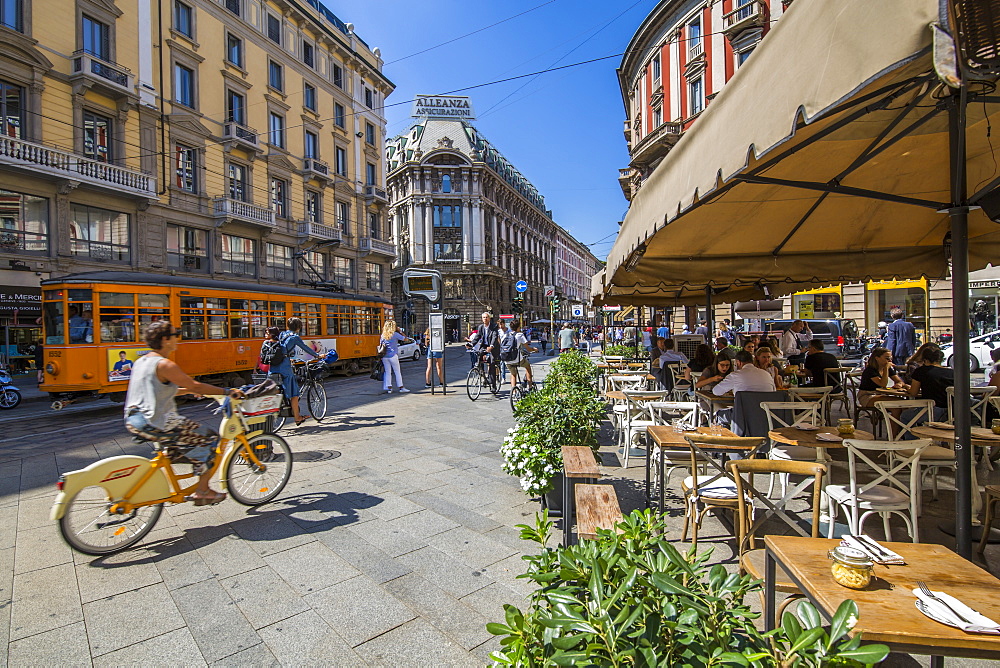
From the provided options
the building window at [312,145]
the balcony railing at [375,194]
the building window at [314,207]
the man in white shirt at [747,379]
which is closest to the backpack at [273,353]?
the man in white shirt at [747,379]

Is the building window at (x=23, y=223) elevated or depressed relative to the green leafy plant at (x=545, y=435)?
elevated

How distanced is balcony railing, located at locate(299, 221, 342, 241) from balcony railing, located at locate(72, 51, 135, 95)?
10.1 m

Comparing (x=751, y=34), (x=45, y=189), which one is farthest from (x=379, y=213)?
(x=751, y=34)

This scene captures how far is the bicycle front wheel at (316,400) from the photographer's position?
8.66 meters

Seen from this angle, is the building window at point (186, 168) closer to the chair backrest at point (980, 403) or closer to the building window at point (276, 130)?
the building window at point (276, 130)

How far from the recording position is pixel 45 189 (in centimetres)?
1648

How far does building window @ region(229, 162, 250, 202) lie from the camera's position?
2453cm

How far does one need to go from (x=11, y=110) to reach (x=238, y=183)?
917 centimetres

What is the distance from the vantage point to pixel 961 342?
2469mm

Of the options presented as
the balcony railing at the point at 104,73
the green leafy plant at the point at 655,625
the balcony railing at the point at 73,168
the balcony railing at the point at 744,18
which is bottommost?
the green leafy plant at the point at 655,625

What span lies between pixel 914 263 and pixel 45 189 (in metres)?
23.1

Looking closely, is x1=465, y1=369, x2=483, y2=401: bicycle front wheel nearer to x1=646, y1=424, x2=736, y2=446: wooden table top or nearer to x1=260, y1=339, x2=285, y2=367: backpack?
x1=260, y1=339, x2=285, y2=367: backpack

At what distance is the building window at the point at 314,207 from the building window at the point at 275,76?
5.74 m

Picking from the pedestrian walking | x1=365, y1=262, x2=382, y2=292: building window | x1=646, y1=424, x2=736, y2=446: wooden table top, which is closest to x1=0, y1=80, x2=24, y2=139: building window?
the pedestrian walking
